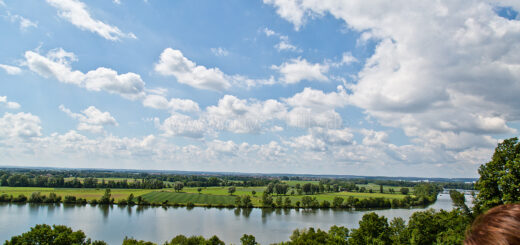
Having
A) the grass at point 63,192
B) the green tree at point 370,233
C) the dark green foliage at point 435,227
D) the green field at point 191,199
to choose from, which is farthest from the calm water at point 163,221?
Result: the dark green foliage at point 435,227

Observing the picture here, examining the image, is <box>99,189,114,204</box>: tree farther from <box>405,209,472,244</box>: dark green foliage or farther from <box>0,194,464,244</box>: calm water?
<box>405,209,472,244</box>: dark green foliage

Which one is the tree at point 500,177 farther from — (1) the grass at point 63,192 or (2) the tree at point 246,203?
(1) the grass at point 63,192

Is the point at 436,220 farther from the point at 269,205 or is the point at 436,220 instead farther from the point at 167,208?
the point at 167,208

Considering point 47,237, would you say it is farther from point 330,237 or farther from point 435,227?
point 435,227

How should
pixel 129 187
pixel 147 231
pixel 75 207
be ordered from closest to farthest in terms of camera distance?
1. pixel 147 231
2. pixel 75 207
3. pixel 129 187

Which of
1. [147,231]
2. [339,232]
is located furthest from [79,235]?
[147,231]

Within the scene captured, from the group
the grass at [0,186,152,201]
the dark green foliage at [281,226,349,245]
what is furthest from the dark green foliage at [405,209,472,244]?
the grass at [0,186,152,201]

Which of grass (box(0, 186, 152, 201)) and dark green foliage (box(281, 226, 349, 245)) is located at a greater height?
dark green foliage (box(281, 226, 349, 245))

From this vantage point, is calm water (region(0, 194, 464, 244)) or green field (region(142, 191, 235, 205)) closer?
calm water (region(0, 194, 464, 244))
